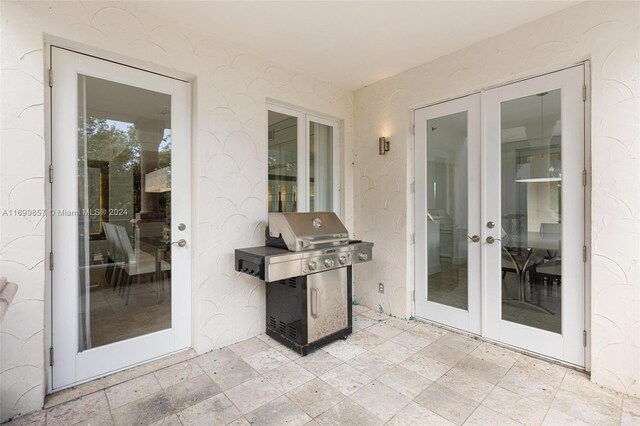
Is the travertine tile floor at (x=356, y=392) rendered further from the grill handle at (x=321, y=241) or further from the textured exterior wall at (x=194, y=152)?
the grill handle at (x=321, y=241)

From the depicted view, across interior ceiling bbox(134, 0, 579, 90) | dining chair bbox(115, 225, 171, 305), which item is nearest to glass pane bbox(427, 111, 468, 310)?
interior ceiling bbox(134, 0, 579, 90)

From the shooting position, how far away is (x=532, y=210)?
258cm

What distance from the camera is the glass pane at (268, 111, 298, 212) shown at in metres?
3.24

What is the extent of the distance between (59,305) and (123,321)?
444mm

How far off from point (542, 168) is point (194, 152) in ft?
9.76

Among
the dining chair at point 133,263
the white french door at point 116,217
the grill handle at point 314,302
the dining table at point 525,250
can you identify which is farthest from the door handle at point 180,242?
the dining table at point 525,250

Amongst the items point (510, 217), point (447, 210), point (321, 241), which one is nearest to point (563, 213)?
point (510, 217)

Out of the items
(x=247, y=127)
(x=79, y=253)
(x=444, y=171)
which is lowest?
(x=79, y=253)

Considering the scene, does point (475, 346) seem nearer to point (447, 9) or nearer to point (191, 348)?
point (191, 348)

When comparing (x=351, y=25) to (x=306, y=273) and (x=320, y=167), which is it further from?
(x=306, y=273)

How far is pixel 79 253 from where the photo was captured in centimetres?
220

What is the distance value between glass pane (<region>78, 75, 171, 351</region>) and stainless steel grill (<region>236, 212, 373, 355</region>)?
2.41 feet

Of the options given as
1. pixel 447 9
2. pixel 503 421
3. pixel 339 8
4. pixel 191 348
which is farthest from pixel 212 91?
pixel 503 421

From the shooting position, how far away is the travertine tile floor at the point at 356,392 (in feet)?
6.03
